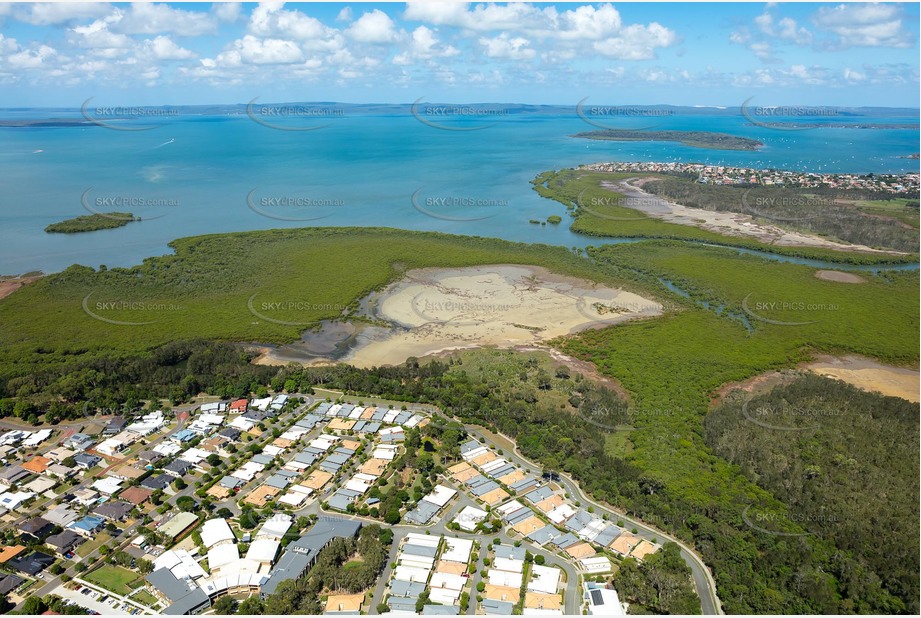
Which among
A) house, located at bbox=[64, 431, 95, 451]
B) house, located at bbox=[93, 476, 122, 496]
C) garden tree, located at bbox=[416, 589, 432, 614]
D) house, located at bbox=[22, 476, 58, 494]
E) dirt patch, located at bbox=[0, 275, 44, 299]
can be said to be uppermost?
dirt patch, located at bbox=[0, 275, 44, 299]

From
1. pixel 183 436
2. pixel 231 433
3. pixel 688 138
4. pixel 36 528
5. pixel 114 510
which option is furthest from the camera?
pixel 688 138

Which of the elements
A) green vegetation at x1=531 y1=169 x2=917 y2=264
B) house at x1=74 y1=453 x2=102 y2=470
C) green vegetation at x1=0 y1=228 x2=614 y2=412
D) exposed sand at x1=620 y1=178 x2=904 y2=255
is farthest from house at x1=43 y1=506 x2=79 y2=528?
exposed sand at x1=620 y1=178 x2=904 y2=255

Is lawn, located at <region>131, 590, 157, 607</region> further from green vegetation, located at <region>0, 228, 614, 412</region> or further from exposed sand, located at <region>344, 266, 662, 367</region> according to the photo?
exposed sand, located at <region>344, 266, 662, 367</region>

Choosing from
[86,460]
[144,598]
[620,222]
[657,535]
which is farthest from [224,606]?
[620,222]

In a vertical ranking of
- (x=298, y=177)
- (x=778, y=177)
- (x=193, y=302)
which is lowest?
(x=193, y=302)

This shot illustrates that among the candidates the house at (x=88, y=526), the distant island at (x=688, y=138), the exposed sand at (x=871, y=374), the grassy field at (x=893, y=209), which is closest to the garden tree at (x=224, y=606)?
the house at (x=88, y=526)

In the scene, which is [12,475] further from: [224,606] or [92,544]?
[224,606]
